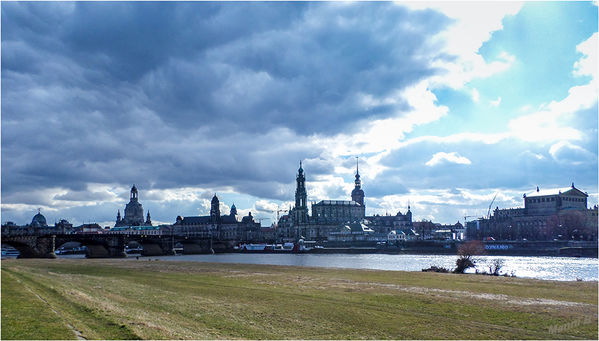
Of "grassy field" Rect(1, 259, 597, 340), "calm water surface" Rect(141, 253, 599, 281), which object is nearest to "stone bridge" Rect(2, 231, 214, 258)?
"calm water surface" Rect(141, 253, 599, 281)

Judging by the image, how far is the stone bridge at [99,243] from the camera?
4840 inches

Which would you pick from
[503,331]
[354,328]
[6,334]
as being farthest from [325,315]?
[6,334]

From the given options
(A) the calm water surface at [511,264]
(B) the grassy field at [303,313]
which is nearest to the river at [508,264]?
(A) the calm water surface at [511,264]

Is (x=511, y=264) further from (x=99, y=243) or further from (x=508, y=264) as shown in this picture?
(x=99, y=243)

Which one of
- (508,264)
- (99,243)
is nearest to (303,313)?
(508,264)

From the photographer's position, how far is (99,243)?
144 meters

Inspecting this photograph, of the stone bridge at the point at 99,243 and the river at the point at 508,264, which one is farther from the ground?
the stone bridge at the point at 99,243

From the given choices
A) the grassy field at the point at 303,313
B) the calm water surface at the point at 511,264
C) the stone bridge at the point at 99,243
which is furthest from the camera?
the stone bridge at the point at 99,243

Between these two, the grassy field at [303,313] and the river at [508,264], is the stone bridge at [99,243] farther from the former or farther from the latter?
the grassy field at [303,313]

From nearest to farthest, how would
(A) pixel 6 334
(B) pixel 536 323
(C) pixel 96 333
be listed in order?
(A) pixel 6 334
(C) pixel 96 333
(B) pixel 536 323

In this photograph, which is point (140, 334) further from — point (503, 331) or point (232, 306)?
point (503, 331)

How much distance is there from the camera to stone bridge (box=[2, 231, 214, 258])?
122938 millimetres

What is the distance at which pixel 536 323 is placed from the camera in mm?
25875

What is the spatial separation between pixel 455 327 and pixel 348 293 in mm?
13518
